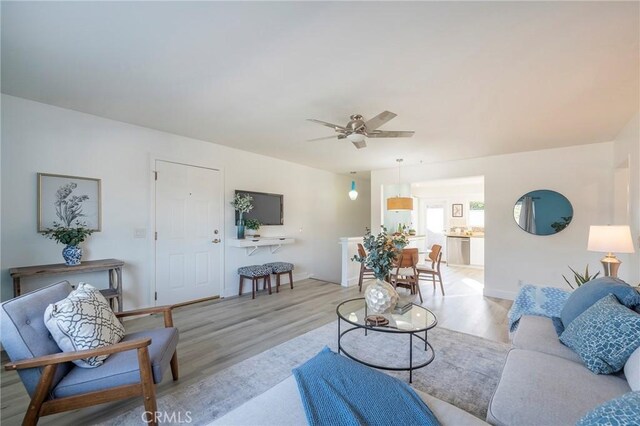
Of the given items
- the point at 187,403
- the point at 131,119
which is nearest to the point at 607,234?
the point at 187,403

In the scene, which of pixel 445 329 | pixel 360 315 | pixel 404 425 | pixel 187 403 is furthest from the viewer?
pixel 445 329

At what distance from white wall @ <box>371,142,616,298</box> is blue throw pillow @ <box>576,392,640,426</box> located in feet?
14.6

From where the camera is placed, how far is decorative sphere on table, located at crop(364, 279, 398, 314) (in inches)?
99.1

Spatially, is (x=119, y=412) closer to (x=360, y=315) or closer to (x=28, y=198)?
(x=360, y=315)

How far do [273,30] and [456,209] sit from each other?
333 inches

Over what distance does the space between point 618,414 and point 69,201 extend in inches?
175

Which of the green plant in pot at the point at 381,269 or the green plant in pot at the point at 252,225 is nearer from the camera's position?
the green plant in pot at the point at 381,269

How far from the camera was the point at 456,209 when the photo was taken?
880 centimetres

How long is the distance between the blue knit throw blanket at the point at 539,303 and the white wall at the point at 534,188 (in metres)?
2.26

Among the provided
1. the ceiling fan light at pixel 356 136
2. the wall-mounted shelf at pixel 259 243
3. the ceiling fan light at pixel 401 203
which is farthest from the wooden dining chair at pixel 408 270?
the ceiling fan light at pixel 356 136

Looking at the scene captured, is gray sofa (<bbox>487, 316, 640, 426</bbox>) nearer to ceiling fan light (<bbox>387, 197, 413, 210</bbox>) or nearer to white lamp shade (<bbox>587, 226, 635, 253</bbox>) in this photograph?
white lamp shade (<bbox>587, 226, 635, 253</bbox>)

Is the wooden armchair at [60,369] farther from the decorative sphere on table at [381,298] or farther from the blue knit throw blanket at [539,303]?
the blue knit throw blanket at [539,303]

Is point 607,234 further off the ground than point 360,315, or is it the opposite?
point 607,234

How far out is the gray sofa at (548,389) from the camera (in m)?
1.21
